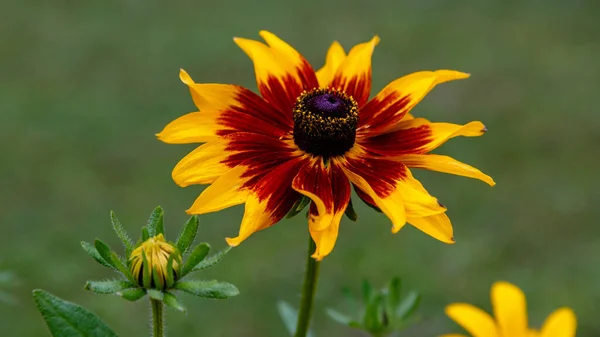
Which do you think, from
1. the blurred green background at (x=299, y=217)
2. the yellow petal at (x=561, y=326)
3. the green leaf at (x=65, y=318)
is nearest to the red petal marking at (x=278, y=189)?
the green leaf at (x=65, y=318)

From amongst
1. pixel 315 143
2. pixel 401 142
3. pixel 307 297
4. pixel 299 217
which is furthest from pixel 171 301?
pixel 299 217

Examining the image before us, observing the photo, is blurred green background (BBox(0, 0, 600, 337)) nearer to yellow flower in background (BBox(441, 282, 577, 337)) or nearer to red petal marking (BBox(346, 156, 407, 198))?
yellow flower in background (BBox(441, 282, 577, 337))

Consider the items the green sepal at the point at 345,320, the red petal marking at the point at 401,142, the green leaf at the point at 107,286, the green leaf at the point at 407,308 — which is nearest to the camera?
the green leaf at the point at 107,286

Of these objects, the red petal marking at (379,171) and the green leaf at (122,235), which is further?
the red petal marking at (379,171)

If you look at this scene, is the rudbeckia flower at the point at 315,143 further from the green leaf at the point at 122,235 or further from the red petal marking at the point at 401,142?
the green leaf at the point at 122,235

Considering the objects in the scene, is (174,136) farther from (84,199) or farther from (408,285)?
(84,199)

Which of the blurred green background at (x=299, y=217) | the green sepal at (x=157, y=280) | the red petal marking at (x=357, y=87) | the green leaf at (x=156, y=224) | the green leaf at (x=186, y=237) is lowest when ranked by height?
the green sepal at (x=157, y=280)
